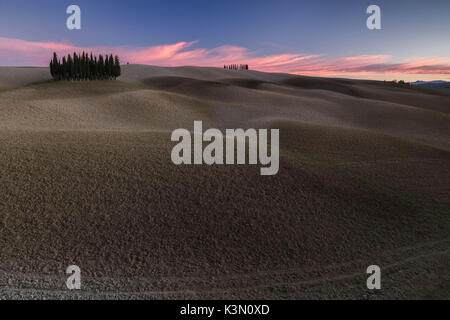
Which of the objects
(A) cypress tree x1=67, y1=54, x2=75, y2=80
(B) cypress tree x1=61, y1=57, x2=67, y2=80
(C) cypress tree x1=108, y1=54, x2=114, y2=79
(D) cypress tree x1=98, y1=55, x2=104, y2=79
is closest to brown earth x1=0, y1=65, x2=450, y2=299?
(A) cypress tree x1=67, y1=54, x2=75, y2=80

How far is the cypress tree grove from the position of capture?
6625cm

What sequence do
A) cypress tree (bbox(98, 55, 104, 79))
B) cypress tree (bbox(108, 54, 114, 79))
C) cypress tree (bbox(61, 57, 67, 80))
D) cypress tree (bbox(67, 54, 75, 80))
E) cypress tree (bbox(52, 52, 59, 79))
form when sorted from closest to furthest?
cypress tree (bbox(67, 54, 75, 80))
cypress tree (bbox(61, 57, 67, 80))
cypress tree (bbox(52, 52, 59, 79))
cypress tree (bbox(98, 55, 104, 79))
cypress tree (bbox(108, 54, 114, 79))

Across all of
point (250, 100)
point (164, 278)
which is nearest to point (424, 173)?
point (164, 278)

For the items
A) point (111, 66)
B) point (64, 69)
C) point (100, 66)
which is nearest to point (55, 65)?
point (64, 69)

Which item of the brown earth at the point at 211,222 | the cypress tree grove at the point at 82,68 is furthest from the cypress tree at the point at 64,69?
the brown earth at the point at 211,222

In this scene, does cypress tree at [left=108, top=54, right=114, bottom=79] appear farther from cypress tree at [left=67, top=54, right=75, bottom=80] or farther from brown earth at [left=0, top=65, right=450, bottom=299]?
brown earth at [left=0, top=65, right=450, bottom=299]

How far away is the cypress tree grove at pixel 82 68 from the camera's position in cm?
6625

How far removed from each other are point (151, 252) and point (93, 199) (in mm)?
4231

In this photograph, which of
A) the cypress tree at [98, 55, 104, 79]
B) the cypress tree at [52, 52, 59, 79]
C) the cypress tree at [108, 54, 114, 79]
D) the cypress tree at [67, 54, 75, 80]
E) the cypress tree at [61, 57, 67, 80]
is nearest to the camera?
the cypress tree at [67, 54, 75, 80]

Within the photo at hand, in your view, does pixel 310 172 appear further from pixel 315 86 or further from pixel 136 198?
pixel 315 86

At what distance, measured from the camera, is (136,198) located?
592 inches

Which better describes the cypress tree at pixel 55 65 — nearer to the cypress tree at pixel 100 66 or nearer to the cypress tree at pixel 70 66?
the cypress tree at pixel 70 66

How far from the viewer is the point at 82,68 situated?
2625 inches

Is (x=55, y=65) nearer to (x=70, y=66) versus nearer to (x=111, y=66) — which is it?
(x=70, y=66)
